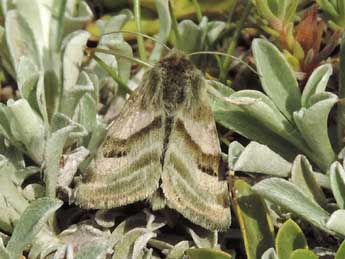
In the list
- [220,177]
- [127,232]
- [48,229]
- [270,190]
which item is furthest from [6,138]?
[270,190]

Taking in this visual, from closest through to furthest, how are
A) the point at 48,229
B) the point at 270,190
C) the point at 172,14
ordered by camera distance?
1. the point at 270,190
2. the point at 48,229
3. the point at 172,14

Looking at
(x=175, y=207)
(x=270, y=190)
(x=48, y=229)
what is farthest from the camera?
(x=48, y=229)

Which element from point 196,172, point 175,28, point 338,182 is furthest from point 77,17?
point 338,182

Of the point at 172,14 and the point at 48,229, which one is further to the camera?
the point at 172,14

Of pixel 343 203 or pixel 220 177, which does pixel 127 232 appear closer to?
pixel 220 177

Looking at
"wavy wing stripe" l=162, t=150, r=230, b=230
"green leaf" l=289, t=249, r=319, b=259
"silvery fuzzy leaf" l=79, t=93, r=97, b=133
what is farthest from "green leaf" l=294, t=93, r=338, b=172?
"silvery fuzzy leaf" l=79, t=93, r=97, b=133

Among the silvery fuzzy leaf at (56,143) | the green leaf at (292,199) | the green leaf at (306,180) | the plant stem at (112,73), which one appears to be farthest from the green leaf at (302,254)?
the plant stem at (112,73)

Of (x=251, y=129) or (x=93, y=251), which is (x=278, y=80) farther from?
(x=93, y=251)

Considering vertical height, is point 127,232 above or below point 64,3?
below

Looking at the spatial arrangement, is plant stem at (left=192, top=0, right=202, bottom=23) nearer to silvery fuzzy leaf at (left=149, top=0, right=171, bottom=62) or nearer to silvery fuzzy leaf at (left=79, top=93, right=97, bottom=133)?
silvery fuzzy leaf at (left=149, top=0, right=171, bottom=62)
